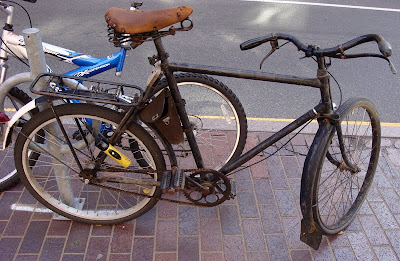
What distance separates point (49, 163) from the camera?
11.8 feet

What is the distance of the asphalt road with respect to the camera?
5.07 meters

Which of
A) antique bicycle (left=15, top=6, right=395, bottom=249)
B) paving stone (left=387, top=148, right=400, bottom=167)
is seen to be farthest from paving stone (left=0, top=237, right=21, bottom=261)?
paving stone (left=387, top=148, right=400, bottom=167)

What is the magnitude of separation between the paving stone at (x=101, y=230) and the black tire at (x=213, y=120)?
86cm

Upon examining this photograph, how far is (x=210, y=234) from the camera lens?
3.16 meters

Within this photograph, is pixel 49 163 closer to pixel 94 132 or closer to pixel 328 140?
pixel 94 132

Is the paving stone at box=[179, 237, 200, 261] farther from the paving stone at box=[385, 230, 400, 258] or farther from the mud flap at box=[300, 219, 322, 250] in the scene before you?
the paving stone at box=[385, 230, 400, 258]

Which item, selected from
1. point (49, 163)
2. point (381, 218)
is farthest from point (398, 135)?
point (49, 163)

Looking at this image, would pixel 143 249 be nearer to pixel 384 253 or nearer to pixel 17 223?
pixel 17 223

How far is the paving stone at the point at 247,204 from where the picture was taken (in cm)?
334

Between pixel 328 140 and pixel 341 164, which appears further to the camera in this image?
pixel 341 164

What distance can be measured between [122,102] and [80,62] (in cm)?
117

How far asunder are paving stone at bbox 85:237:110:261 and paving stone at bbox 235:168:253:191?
4.13ft

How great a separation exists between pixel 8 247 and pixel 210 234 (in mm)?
1563

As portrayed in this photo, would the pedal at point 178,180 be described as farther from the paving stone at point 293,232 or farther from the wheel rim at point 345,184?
the wheel rim at point 345,184
